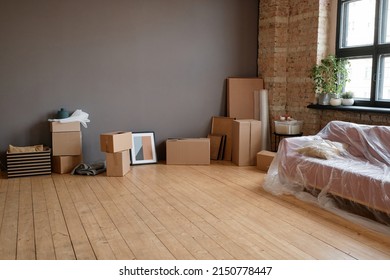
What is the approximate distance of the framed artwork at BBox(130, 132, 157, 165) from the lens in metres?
5.70

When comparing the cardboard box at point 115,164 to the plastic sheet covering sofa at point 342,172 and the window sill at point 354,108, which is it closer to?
the plastic sheet covering sofa at point 342,172

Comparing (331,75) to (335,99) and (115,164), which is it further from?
(115,164)

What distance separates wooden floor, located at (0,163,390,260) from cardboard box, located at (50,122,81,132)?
2.22 feet

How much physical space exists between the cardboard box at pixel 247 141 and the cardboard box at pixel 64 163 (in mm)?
2259

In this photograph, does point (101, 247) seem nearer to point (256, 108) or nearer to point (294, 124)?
point (294, 124)

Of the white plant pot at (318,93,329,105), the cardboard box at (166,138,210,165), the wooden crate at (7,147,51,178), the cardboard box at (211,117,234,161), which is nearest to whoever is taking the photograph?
the wooden crate at (7,147,51,178)

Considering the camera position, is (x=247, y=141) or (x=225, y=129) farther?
(x=225, y=129)

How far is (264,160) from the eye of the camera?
210 inches

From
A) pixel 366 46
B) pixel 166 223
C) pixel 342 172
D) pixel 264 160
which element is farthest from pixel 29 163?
pixel 366 46

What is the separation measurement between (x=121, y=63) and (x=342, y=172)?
138 inches

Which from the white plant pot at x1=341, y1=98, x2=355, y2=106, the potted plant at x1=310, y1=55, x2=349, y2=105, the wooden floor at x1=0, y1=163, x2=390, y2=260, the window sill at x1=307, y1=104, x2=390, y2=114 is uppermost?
the potted plant at x1=310, y1=55, x2=349, y2=105

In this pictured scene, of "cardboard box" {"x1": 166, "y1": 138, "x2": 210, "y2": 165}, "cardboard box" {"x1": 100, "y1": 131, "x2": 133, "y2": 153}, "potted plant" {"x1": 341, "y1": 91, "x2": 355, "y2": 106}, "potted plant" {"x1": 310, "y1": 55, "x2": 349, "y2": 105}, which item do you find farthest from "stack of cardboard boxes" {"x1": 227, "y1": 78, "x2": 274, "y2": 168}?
"cardboard box" {"x1": 100, "y1": 131, "x2": 133, "y2": 153}

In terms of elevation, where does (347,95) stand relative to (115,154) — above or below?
above

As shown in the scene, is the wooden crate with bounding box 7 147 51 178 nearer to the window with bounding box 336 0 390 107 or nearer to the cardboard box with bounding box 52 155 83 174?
the cardboard box with bounding box 52 155 83 174
